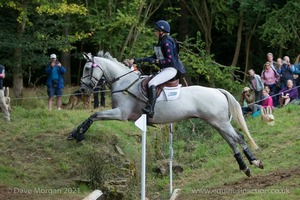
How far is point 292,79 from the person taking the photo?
22.9 metres

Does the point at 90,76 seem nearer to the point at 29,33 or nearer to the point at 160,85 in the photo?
the point at 160,85

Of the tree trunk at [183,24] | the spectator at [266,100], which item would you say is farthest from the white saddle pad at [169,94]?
the tree trunk at [183,24]

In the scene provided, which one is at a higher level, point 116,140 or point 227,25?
point 227,25

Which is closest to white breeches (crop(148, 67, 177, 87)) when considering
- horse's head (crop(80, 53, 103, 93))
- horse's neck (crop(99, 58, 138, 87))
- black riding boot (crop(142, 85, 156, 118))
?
black riding boot (crop(142, 85, 156, 118))

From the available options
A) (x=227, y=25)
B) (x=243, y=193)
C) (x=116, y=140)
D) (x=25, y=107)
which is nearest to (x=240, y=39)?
(x=227, y=25)

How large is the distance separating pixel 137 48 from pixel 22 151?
14367 mm

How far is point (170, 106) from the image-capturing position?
14.9 m

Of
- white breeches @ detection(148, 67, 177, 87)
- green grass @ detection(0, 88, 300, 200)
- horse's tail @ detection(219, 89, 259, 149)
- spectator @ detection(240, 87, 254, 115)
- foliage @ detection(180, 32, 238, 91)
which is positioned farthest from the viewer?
foliage @ detection(180, 32, 238, 91)

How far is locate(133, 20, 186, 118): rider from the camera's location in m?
14.7

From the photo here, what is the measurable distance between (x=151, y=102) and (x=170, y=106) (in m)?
0.44

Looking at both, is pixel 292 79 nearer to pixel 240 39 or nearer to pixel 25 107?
pixel 25 107

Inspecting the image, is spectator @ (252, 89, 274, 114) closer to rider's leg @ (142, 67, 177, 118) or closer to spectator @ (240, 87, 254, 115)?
spectator @ (240, 87, 254, 115)

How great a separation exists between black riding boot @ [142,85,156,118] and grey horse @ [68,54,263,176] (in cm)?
24

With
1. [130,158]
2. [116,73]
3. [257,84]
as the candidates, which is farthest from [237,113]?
[257,84]
